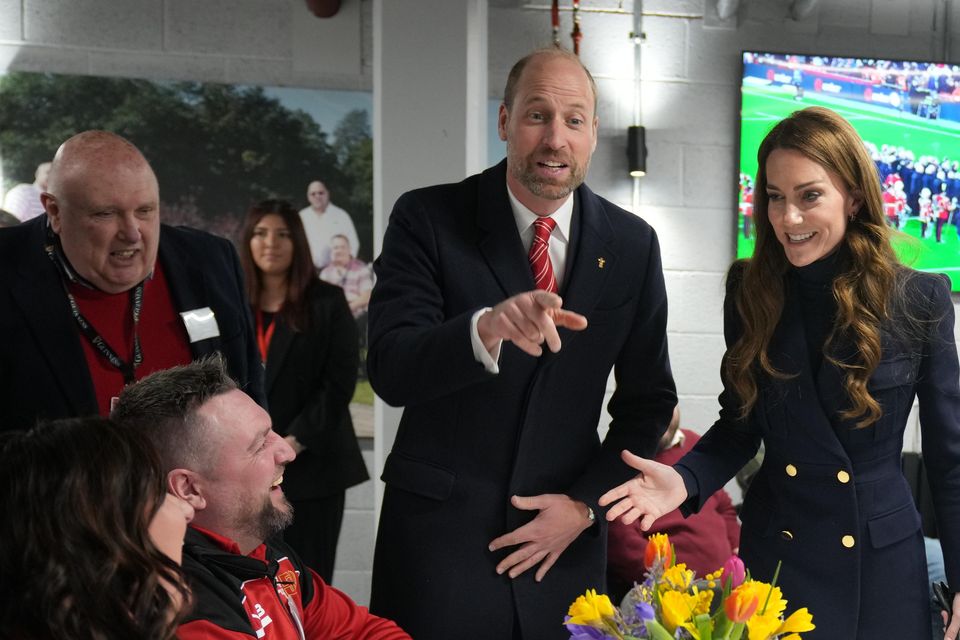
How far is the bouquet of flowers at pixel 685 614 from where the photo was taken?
1.11 m

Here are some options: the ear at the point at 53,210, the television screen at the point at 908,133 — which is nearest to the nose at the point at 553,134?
the ear at the point at 53,210

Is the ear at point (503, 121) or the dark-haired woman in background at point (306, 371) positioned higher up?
the ear at point (503, 121)

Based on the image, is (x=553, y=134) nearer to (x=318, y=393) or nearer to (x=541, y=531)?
(x=541, y=531)

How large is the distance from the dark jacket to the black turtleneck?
2006 millimetres

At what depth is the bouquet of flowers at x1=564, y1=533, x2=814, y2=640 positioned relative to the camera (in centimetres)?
111

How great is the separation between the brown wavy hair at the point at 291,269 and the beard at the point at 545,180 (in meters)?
2.03

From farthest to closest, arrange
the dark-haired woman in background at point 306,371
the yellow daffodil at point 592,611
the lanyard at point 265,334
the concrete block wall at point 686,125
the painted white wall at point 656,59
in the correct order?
the concrete block wall at point 686,125, the painted white wall at point 656,59, the lanyard at point 265,334, the dark-haired woman in background at point 306,371, the yellow daffodil at point 592,611

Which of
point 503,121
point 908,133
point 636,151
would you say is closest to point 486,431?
point 503,121

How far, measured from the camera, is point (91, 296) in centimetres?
192

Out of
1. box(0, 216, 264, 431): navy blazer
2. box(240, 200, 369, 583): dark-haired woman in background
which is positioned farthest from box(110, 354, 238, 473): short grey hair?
box(240, 200, 369, 583): dark-haired woman in background

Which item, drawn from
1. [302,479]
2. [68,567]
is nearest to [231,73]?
[302,479]

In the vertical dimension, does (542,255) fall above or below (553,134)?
below

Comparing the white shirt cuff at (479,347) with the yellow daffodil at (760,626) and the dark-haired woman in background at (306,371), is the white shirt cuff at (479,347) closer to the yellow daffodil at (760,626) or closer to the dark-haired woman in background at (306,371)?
the yellow daffodil at (760,626)

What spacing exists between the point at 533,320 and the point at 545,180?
0.40 meters
